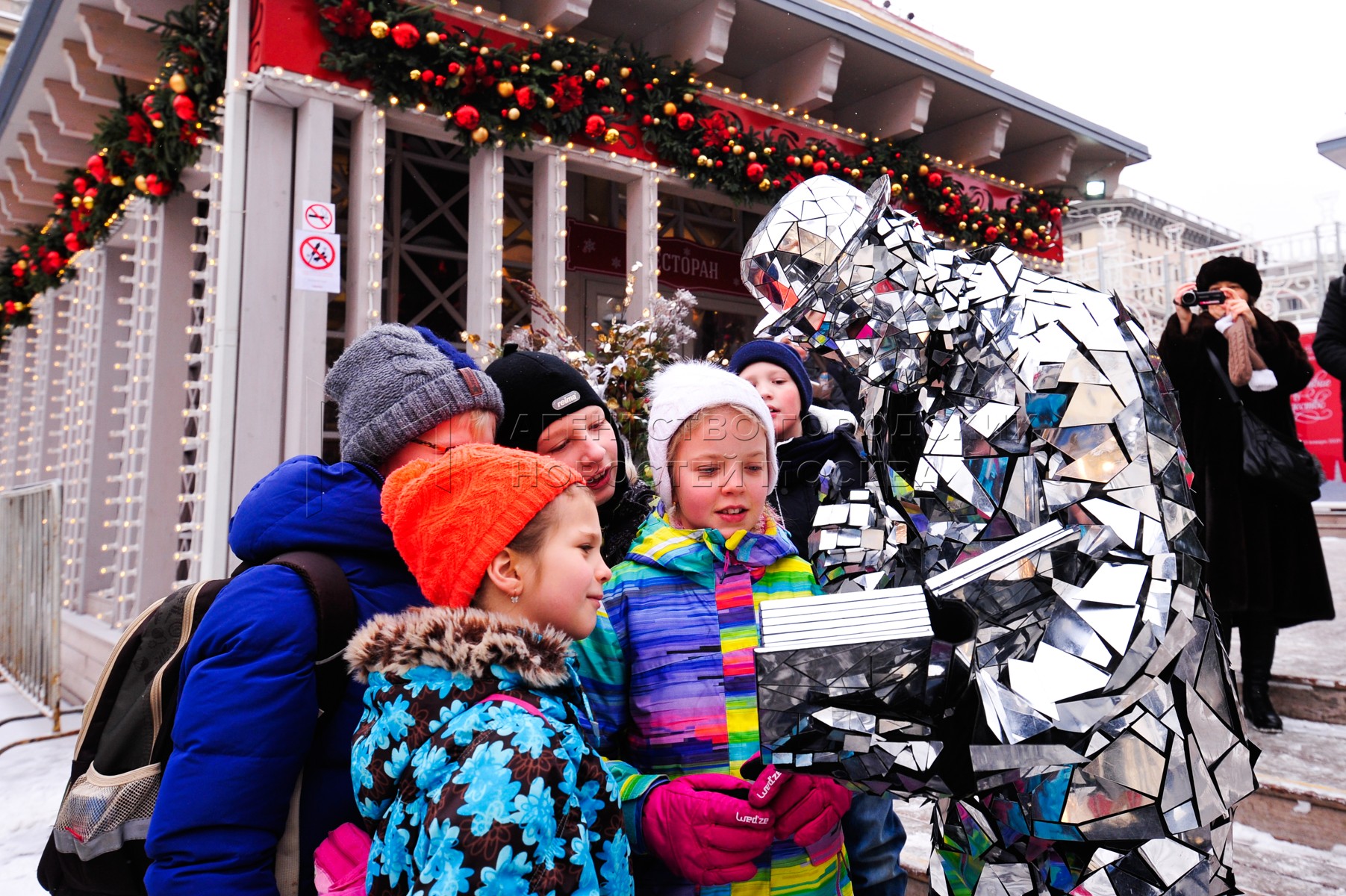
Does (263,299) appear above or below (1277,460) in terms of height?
above

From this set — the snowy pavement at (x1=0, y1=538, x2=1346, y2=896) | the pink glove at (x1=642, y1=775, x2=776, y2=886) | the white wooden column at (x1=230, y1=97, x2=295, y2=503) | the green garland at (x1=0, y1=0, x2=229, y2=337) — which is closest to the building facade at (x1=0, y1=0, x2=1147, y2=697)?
the white wooden column at (x1=230, y1=97, x2=295, y2=503)

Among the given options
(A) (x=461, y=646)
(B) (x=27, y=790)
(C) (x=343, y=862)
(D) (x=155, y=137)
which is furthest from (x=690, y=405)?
(D) (x=155, y=137)

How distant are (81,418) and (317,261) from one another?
3.98 m

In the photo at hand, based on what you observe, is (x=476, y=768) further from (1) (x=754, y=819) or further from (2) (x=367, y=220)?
(2) (x=367, y=220)

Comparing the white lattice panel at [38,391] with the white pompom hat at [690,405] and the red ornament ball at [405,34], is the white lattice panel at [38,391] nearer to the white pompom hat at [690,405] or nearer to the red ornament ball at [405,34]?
the red ornament ball at [405,34]

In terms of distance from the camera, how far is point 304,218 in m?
3.70

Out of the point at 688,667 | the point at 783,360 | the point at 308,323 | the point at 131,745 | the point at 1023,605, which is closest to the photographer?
the point at 1023,605

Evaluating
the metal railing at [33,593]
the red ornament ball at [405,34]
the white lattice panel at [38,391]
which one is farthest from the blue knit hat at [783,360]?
the white lattice panel at [38,391]

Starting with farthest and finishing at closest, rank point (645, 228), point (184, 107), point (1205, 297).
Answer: point (645, 228) < point (184, 107) < point (1205, 297)

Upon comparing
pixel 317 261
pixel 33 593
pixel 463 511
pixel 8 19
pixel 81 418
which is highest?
pixel 8 19

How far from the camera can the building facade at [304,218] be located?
367 cm

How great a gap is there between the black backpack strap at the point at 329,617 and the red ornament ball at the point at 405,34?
10.8ft

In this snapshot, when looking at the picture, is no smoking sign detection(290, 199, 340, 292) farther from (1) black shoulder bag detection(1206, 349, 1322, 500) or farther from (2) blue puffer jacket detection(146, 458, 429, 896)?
(1) black shoulder bag detection(1206, 349, 1322, 500)

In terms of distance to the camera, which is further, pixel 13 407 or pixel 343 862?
pixel 13 407
